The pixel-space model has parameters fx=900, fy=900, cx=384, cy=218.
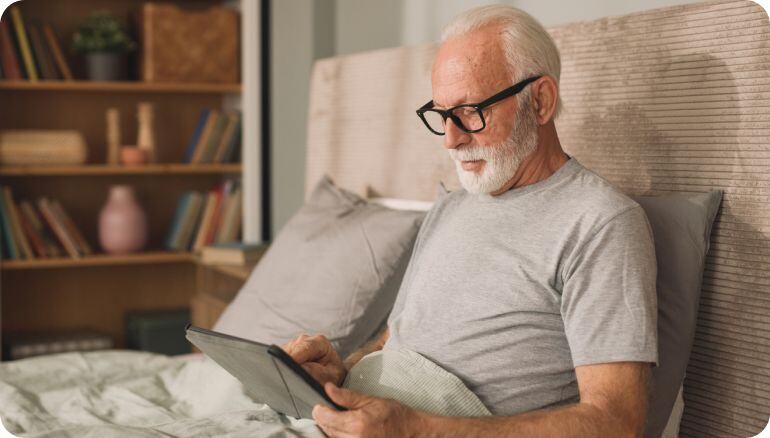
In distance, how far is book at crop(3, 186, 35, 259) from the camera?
3613 mm

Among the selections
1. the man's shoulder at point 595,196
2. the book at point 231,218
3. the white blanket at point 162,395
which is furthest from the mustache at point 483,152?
the book at point 231,218

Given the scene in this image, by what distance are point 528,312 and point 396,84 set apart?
1.17m

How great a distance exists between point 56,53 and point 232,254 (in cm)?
144

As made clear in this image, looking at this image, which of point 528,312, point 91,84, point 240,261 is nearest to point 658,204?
point 528,312

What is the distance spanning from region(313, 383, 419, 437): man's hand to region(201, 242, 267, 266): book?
173 cm

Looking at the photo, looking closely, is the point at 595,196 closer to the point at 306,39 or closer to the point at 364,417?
the point at 364,417

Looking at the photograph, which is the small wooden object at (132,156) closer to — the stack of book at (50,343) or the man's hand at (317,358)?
the stack of book at (50,343)

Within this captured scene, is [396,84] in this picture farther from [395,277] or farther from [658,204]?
Result: [658,204]

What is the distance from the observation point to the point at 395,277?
6.36 feet

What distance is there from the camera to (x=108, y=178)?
13.4 ft

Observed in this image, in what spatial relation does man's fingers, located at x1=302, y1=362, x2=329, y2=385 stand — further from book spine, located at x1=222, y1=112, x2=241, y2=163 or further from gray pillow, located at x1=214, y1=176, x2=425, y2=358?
book spine, located at x1=222, y1=112, x2=241, y2=163

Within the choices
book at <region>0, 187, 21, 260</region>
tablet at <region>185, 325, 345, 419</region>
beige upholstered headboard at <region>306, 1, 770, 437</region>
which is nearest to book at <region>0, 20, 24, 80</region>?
book at <region>0, 187, 21, 260</region>

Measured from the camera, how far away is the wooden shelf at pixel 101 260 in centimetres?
365

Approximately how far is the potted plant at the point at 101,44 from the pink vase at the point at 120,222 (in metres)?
0.50
